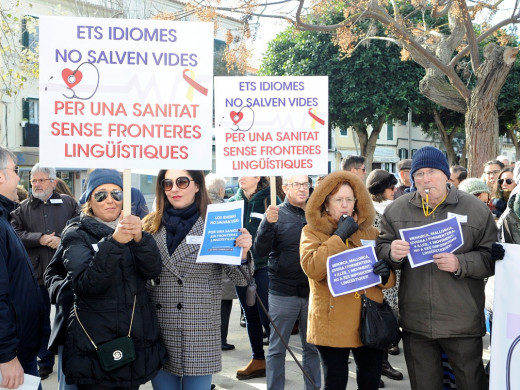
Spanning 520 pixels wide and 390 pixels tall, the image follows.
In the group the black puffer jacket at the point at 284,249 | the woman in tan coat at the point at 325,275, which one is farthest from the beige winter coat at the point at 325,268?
the black puffer jacket at the point at 284,249

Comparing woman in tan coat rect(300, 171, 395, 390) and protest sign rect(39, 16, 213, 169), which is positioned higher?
protest sign rect(39, 16, 213, 169)

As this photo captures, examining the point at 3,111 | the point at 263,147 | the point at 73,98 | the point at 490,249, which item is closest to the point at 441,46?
the point at 263,147

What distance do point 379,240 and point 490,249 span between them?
66 cm

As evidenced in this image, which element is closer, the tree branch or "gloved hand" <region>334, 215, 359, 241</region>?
"gloved hand" <region>334, 215, 359, 241</region>

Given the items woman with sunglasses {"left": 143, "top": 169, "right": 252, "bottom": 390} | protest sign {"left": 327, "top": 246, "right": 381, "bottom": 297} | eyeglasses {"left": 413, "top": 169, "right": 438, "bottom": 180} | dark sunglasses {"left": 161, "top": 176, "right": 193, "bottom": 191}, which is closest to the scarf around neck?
woman with sunglasses {"left": 143, "top": 169, "right": 252, "bottom": 390}

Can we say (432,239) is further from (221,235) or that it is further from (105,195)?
(105,195)

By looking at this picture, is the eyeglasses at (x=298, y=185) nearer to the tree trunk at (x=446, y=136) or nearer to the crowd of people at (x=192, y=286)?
the crowd of people at (x=192, y=286)

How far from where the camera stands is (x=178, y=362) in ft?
10.5

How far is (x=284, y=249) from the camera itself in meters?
4.52

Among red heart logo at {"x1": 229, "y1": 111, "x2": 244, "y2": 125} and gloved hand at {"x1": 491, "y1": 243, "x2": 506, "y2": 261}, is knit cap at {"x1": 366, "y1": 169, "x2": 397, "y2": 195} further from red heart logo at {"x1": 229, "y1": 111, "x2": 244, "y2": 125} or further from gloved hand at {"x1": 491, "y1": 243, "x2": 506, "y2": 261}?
gloved hand at {"x1": 491, "y1": 243, "x2": 506, "y2": 261}

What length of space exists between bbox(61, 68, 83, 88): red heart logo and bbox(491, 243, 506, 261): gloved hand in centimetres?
246

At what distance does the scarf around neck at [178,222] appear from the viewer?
10.9 ft

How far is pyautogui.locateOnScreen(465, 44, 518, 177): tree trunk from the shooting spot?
10.0 metres

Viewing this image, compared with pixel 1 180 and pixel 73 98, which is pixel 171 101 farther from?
pixel 1 180
